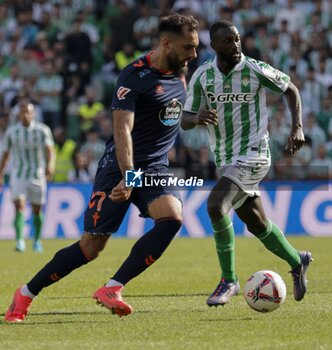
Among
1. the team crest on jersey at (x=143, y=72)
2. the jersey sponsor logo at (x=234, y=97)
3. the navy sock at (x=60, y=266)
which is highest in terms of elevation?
the team crest on jersey at (x=143, y=72)

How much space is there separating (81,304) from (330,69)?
1424 cm

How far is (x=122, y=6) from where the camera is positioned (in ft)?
76.7

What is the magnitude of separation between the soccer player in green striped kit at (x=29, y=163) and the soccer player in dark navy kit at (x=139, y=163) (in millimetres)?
8079

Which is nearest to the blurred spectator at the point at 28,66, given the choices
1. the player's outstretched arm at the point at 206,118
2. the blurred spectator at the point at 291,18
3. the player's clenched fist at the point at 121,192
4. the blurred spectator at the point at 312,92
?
the blurred spectator at the point at 291,18

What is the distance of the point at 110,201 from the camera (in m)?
6.90

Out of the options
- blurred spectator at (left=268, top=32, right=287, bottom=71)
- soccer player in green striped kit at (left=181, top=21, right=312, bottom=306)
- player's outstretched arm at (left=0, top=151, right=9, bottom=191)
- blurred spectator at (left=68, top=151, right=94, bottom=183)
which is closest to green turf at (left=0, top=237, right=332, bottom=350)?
soccer player in green striped kit at (left=181, top=21, right=312, bottom=306)

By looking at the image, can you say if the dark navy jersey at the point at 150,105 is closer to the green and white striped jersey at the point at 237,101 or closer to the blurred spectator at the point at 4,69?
the green and white striped jersey at the point at 237,101

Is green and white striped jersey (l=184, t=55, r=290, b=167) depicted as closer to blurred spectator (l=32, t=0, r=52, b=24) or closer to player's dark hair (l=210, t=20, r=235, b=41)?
player's dark hair (l=210, t=20, r=235, b=41)

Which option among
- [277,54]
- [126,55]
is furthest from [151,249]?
A: [126,55]

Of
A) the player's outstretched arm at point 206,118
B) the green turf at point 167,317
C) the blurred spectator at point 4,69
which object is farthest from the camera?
the blurred spectator at point 4,69

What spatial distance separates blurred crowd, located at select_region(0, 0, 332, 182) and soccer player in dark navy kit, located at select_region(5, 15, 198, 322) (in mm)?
11864

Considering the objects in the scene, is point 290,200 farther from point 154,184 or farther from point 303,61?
point 154,184

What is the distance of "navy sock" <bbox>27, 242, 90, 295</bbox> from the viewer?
275 inches

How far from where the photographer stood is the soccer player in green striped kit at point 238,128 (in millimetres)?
7836
